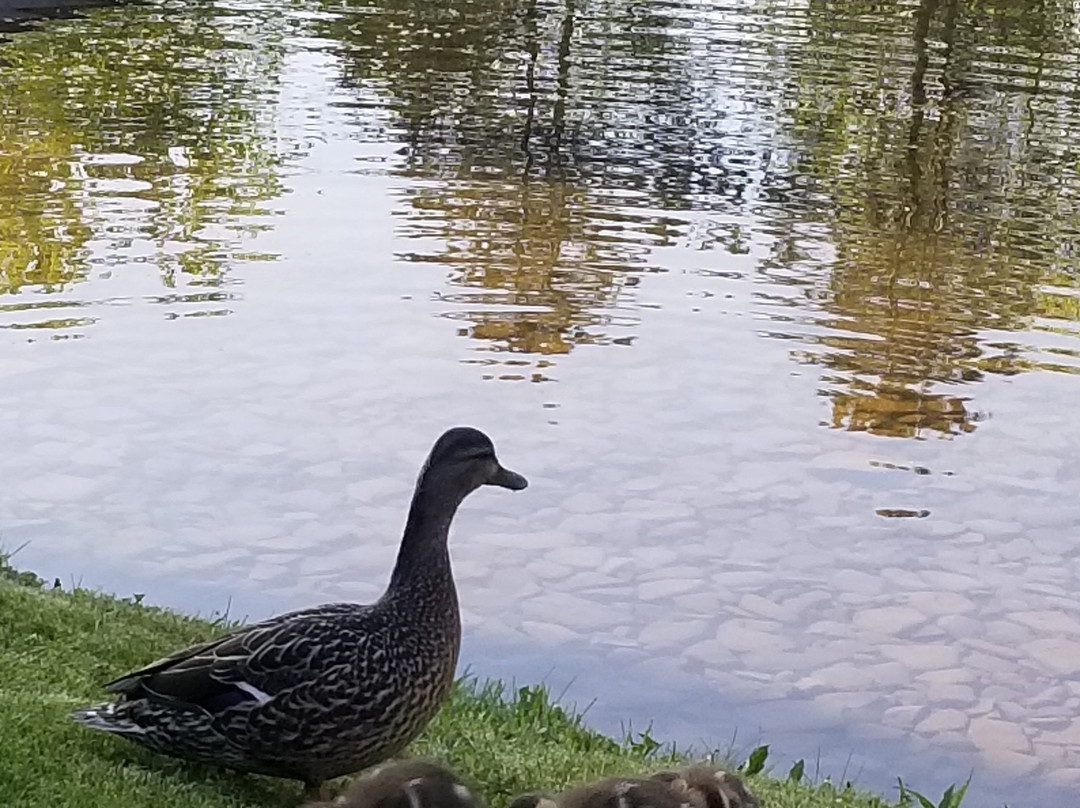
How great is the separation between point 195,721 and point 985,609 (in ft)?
14.5

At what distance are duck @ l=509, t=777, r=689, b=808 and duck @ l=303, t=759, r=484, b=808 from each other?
0.17m

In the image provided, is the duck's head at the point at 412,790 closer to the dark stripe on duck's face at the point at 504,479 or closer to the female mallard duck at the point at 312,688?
the female mallard duck at the point at 312,688

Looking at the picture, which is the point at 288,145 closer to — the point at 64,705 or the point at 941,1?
the point at 64,705

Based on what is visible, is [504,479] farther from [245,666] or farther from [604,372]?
[604,372]

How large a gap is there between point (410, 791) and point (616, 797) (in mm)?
480

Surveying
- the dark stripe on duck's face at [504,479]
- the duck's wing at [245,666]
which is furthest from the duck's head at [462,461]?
the duck's wing at [245,666]

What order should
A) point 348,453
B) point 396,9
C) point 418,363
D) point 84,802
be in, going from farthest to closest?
point 396,9
point 418,363
point 348,453
point 84,802

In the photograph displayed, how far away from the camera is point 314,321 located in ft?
35.5

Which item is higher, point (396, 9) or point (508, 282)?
point (396, 9)

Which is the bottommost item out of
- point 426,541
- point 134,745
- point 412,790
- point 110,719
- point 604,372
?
point 604,372

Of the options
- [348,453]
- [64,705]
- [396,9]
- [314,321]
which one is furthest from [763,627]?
[396,9]

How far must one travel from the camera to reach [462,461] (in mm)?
4586

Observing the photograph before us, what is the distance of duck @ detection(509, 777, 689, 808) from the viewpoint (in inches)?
149

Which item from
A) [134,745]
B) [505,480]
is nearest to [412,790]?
[134,745]
